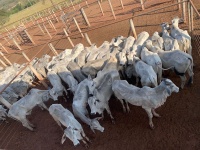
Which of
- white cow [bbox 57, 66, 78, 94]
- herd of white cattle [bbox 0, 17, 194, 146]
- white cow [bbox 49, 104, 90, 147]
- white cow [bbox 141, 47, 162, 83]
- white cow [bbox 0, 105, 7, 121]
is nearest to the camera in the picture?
white cow [bbox 49, 104, 90, 147]

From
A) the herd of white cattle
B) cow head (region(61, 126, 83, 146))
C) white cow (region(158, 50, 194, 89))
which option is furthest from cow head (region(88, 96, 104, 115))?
white cow (region(158, 50, 194, 89))

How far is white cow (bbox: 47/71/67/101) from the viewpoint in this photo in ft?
31.1

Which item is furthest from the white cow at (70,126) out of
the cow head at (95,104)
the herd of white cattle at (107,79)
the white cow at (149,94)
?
the white cow at (149,94)

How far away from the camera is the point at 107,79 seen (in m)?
8.16

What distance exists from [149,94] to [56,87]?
15.9 feet

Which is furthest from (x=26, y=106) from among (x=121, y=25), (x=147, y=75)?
(x=121, y=25)

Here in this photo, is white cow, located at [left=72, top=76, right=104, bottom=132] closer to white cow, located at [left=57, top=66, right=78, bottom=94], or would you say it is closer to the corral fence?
white cow, located at [left=57, top=66, right=78, bottom=94]

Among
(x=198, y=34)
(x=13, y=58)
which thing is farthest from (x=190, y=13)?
(x=13, y=58)

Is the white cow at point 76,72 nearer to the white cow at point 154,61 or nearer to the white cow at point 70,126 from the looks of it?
the white cow at point 70,126

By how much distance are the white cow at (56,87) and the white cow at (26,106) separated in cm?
43

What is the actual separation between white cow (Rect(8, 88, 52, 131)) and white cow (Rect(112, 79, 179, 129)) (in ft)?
13.1

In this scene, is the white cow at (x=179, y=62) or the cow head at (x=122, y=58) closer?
the white cow at (x=179, y=62)

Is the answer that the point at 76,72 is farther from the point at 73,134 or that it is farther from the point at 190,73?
the point at 190,73

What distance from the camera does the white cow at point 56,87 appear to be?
9469mm
